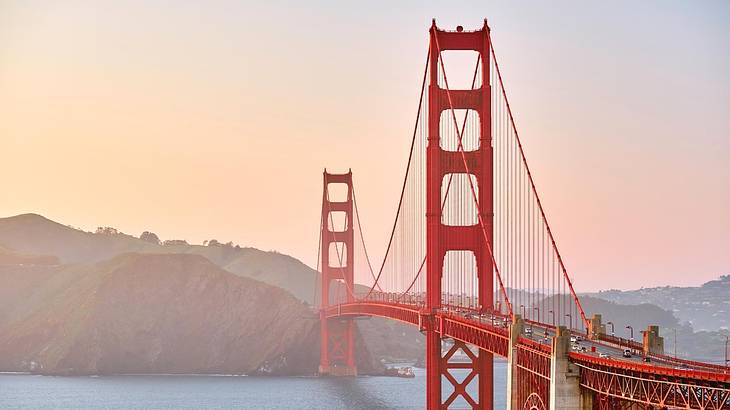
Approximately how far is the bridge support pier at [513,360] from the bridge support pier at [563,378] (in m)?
6.94

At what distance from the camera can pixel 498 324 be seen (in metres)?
62.6

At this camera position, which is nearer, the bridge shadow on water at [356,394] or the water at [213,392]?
the bridge shadow on water at [356,394]

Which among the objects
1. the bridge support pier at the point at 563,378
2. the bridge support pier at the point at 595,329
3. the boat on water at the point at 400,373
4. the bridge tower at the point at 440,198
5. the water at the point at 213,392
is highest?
the bridge tower at the point at 440,198

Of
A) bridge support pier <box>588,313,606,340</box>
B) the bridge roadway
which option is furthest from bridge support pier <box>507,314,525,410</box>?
bridge support pier <box>588,313,606,340</box>

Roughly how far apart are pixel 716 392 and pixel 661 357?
11.3 metres

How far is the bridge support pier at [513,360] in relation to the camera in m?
55.8

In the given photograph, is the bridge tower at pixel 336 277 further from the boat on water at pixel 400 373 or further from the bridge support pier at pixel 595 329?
the bridge support pier at pixel 595 329

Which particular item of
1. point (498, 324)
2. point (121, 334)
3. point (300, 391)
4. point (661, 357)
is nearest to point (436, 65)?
point (498, 324)

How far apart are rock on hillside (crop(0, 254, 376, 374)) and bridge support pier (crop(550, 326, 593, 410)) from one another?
118 m

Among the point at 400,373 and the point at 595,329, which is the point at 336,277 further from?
the point at 595,329

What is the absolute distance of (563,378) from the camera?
47.9 metres

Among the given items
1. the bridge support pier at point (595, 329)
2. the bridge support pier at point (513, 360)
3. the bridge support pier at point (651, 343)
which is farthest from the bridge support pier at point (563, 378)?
the bridge support pier at point (595, 329)

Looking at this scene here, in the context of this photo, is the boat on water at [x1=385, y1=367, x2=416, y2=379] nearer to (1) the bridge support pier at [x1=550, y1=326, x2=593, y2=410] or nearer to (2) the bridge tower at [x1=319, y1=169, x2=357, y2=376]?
(2) the bridge tower at [x1=319, y1=169, x2=357, y2=376]

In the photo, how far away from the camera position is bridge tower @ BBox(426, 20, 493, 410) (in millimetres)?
72438
